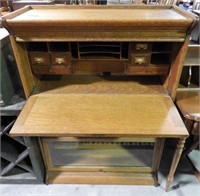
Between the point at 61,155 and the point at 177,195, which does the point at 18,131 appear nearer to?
the point at 61,155

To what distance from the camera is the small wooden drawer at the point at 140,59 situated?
3.63 feet

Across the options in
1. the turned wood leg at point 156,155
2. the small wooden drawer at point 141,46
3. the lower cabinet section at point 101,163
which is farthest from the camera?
the lower cabinet section at point 101,163

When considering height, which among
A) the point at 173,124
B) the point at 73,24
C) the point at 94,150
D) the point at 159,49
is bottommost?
the point at 94,150

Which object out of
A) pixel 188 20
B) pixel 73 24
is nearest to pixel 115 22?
pixel 73 24

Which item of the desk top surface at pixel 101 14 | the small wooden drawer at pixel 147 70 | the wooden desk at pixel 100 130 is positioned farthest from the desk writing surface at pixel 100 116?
the desk top surface at pixel 101 14

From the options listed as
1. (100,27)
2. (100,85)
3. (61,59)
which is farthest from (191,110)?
(61,59)

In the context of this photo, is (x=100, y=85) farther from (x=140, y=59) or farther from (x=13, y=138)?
(x=13, y=138)

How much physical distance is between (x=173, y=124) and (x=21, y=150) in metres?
1.06

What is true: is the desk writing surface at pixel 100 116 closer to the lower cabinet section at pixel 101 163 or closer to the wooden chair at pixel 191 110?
the wooden chair at pixel 191 110

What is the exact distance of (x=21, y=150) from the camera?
1428 millimetres

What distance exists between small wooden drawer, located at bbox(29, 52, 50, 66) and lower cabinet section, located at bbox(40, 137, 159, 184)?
551mm

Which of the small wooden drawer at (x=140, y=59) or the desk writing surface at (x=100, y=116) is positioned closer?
the desk writing surface at (x=100, y=116)

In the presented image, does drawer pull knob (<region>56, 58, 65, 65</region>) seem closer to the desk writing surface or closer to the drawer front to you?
the drawer front

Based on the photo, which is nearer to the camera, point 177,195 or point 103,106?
point 103,106
